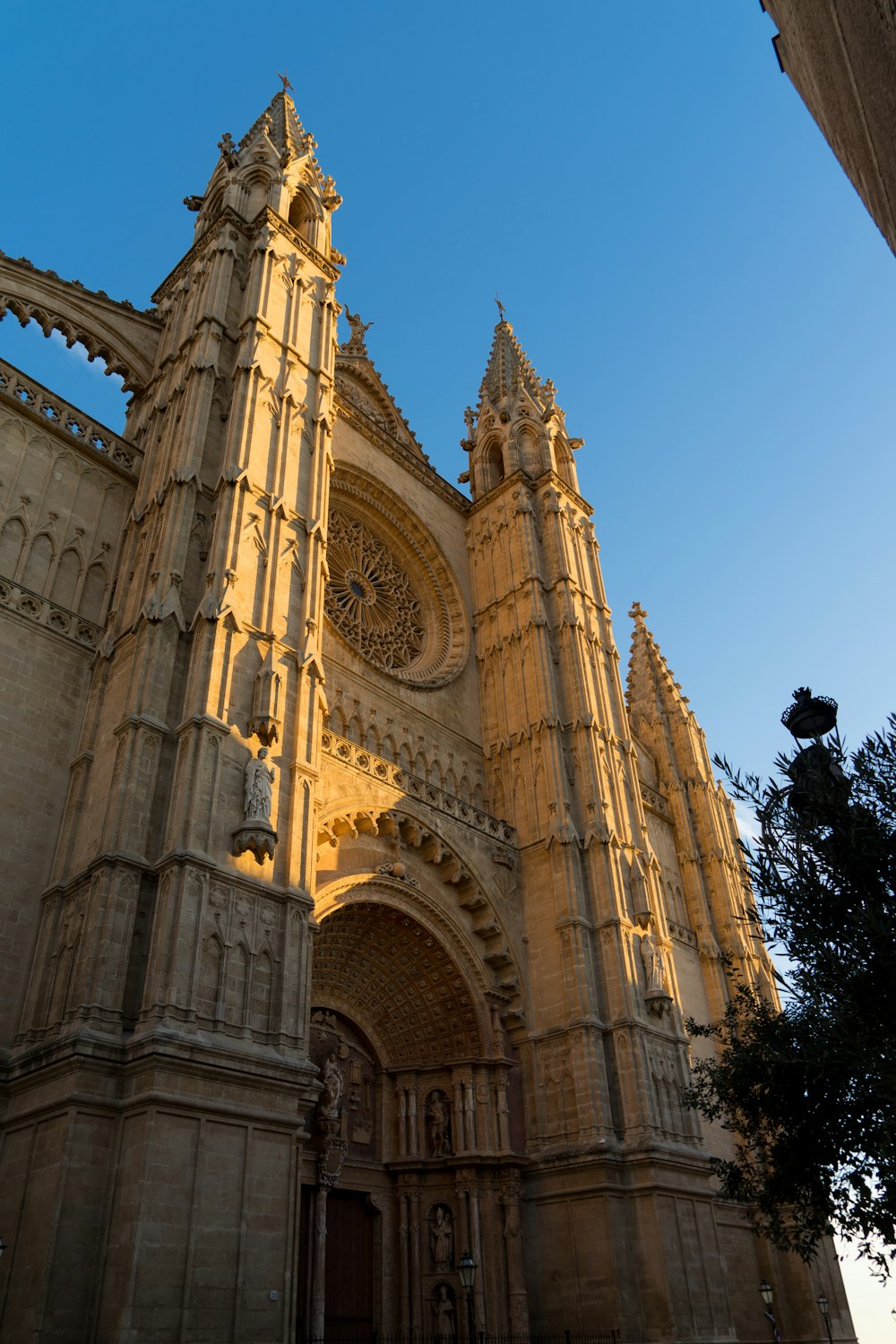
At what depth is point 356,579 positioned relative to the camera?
23828 mm

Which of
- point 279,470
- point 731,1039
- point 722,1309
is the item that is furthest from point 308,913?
point 722,1309

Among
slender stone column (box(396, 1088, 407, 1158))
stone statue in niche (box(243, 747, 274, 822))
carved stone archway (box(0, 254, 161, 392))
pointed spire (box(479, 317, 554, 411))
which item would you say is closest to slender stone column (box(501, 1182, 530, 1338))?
slender stone column (box(396, 1088, 407, 1158))

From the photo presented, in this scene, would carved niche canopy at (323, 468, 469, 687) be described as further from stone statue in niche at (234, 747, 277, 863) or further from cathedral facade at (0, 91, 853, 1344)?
stone statue in niche at (234, 747, 277, 863)

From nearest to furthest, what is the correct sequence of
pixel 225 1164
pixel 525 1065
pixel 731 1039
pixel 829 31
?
pixel 829 31, pixel 225 1164, pixel 731 1039, pixel 525 1065

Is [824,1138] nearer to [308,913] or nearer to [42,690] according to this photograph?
[308,913]

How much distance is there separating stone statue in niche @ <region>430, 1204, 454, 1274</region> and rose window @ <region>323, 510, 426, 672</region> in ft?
35.6

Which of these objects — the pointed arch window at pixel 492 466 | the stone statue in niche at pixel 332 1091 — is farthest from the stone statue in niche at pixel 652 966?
the pointed arch window at pixel 492 466

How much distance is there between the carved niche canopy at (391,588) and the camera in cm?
2302

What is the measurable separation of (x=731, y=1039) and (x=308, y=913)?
20.3 ft

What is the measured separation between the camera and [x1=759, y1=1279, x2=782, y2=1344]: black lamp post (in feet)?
68.4

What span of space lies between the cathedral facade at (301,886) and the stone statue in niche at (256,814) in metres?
0.06

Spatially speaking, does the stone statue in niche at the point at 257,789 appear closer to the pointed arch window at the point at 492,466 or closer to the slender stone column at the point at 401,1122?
the slender stone column at the point at 401,1122

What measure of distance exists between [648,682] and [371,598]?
15.6 m

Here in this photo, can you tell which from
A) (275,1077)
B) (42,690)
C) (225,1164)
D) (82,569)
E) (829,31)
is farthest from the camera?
(82,569)
